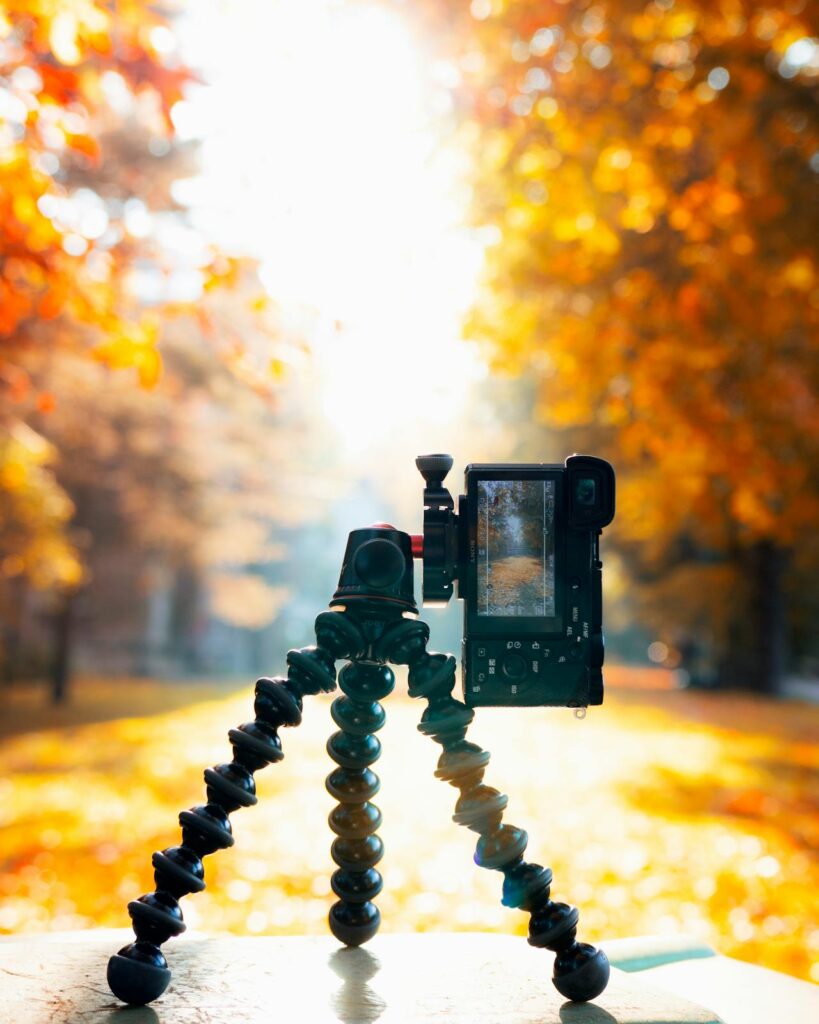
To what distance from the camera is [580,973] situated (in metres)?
1.98

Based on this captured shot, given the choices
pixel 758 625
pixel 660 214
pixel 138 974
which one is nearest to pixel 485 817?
pixel 138 974

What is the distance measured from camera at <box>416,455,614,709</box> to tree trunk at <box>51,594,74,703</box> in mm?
17609

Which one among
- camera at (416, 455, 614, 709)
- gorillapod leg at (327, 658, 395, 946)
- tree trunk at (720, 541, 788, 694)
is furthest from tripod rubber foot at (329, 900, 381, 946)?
tree trunk at (720, 541, 788, 694)

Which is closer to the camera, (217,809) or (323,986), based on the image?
(217,809)

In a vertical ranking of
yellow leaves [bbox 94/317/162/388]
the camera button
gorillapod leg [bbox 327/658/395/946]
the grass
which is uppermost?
yellow leaves [bbox 94/317/162/388]

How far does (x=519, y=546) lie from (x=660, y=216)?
8.12 meters

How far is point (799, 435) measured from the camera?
10.2 meters

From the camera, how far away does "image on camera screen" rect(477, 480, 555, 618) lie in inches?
76.6

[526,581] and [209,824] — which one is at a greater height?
[526,581]

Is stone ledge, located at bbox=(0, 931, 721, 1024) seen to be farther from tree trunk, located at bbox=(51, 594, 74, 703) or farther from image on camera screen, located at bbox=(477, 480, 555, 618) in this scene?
tree trunk, located at bbox=(51, 594, 74, 703)

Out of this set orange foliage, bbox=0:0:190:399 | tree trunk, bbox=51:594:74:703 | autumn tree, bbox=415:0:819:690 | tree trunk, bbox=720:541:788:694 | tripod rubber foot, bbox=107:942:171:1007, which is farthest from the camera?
tree trunk, bbox=720:541:788:694

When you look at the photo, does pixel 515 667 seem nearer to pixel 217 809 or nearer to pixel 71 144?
pixel 217 809

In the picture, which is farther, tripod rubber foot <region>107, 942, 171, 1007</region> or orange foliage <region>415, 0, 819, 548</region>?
orange foliage <region>415, 0, 819, 548</region>

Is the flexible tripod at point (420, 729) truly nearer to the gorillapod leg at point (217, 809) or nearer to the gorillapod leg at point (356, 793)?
the gorillapod leg at point (217, 809)
